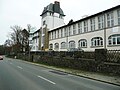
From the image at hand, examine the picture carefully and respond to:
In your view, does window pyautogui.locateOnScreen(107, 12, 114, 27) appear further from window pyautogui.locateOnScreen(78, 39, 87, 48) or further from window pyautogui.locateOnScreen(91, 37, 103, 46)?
window pyautogui.locateOnScreen(78, 39, 87, 48)

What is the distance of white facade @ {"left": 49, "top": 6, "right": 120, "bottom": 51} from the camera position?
33.1 m

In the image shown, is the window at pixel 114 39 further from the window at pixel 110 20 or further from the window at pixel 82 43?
the window at pixel 82 43

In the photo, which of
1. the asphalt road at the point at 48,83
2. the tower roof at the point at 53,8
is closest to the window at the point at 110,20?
the asphalt road at the point at 48,83

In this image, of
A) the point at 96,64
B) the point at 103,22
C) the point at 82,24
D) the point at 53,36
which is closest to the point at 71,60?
the point at 96,64

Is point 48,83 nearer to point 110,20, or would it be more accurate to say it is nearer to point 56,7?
point 110,20

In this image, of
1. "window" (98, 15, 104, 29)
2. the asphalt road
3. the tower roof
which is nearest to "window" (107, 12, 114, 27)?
"window" (98, 15, 104, 29)

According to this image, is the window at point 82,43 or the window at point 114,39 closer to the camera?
the window at point 114,39

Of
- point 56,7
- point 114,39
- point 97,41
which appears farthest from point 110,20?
point 56,7

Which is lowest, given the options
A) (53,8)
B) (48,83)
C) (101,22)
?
(48,83)

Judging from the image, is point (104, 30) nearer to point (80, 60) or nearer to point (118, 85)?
point (80, 60)

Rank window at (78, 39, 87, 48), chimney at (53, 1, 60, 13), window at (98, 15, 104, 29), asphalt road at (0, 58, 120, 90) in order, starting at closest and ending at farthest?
asphalt road at (0, 58, 120, 90)
window at (98, 15, 104, 29)
window at (78, 39, 87, 48)
chimney at (53, 1, 60, 13)

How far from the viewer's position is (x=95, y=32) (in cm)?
3794

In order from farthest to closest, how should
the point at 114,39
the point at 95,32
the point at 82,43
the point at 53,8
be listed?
the point at 53,8
the point at 82,43
the point at 95,32
the point at 114,39

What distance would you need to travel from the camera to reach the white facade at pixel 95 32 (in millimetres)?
33078
